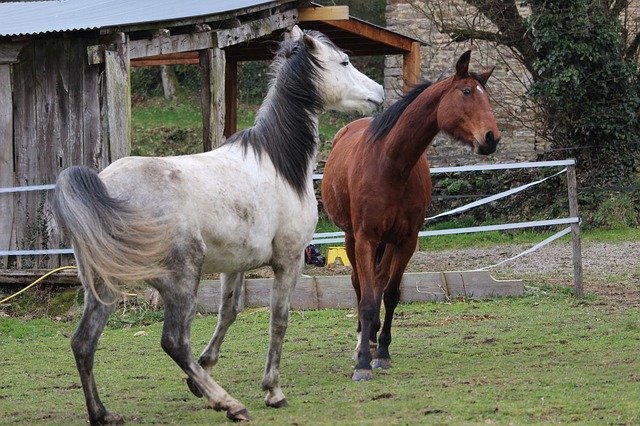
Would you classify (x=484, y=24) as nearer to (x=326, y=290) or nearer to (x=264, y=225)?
(x=326, y=290)

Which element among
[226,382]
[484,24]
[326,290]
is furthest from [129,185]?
[484,24]

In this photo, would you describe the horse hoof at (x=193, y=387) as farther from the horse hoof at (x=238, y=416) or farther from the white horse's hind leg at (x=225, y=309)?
the horse hoof at (x=238, y=416)

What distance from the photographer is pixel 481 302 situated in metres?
10.8

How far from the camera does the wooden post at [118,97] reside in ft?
34.9

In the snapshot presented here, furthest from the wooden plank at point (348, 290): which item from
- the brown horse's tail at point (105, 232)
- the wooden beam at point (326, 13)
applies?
the brown horse's tail at point (105, 232)

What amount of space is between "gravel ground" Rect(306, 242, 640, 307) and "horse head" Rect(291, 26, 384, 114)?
4499 millimetres

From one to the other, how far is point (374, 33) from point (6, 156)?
605 centimetres

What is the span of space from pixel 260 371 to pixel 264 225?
1783mm

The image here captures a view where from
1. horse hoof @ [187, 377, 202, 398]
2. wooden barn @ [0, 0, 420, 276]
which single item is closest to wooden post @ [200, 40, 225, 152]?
wooden barn @ [0, 0, 420, 276]

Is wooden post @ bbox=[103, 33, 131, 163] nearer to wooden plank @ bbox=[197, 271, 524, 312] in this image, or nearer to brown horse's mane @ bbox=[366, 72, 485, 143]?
wooden plank @ bbox=[197, 271, 524, 312]

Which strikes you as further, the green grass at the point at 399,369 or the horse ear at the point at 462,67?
the horse ear at the point at 462,67

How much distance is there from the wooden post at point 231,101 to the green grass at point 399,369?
6627mm

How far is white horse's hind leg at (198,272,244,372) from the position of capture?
21.5 ft

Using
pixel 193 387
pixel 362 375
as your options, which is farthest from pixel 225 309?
pixel 362 375
